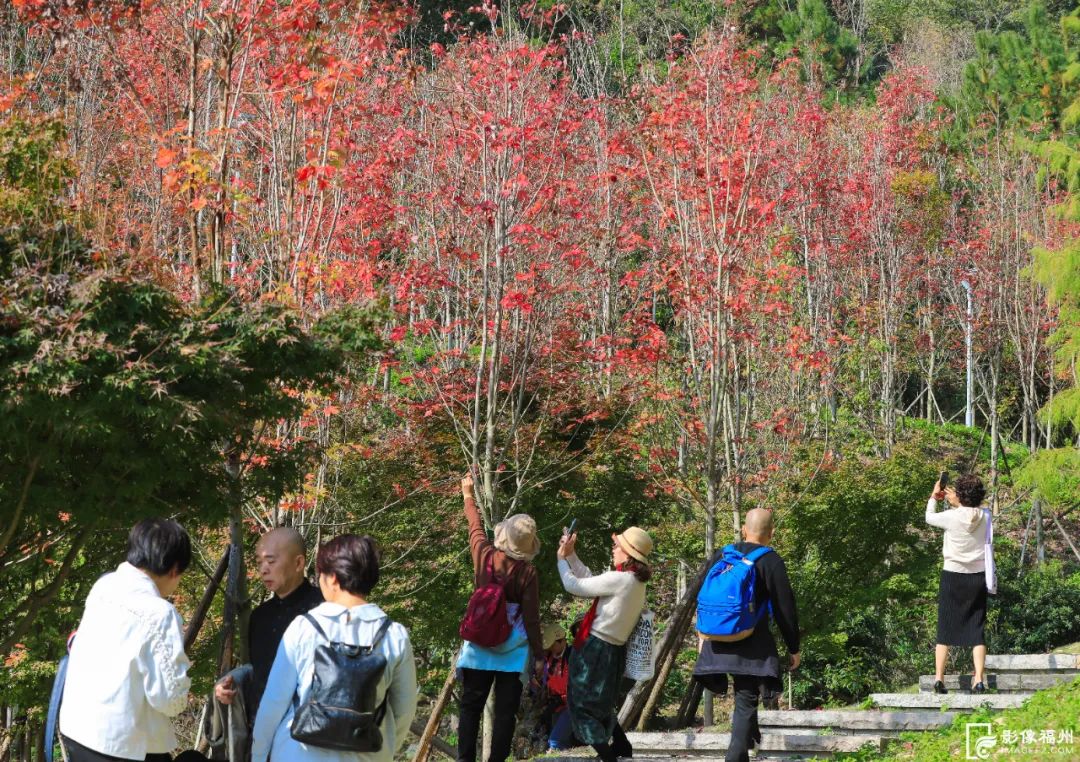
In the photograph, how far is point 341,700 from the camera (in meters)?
4.10

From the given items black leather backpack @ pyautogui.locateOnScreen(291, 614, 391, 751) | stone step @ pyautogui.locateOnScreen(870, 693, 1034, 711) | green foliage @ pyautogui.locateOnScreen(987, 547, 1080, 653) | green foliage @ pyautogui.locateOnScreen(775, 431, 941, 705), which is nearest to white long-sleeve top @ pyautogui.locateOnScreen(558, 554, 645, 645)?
black leather backpack @ pyautogui.locateOnScreen(291, 614, 391, 751)

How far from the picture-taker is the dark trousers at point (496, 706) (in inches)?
257

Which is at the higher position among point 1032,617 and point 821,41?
point 821,41

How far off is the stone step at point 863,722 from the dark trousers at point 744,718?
117 cm

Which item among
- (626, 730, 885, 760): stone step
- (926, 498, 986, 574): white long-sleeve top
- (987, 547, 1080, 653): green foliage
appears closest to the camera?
(626, 730, 885, 760): stone step

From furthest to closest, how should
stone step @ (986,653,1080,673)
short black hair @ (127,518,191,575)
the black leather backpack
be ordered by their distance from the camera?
stone step @ (986,653,1080,673) < short black hair @ (127,518,191,575) < the black leather backpack

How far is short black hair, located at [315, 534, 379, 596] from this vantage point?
167 inches

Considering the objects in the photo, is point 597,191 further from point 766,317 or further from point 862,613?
point 862,613

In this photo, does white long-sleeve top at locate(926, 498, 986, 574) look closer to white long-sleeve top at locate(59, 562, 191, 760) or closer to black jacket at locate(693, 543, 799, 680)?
black jacket at locate(693, 543, 799, 680)

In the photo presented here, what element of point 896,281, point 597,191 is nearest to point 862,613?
point 597,191

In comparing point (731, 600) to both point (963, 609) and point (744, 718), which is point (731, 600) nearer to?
point (744, 718)

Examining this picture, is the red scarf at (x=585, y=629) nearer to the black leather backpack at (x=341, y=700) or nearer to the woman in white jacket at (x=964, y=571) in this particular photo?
the black leather backpack at (x=341, y=700)

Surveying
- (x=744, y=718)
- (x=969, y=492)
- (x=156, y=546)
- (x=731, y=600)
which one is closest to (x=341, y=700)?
(x=156, y=546)

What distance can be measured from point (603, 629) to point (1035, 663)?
483 centimetres
